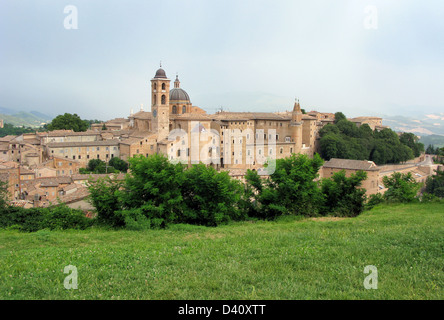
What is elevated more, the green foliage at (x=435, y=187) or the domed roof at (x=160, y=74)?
the domed roof at (x=160, y=74)

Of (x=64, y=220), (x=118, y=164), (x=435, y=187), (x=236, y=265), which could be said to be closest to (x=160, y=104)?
(x=118, y=164)

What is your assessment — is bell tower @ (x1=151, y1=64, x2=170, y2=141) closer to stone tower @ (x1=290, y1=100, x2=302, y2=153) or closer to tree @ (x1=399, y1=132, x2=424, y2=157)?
stone tower @ (x1=290, y1=100, x2=302, y2=153)

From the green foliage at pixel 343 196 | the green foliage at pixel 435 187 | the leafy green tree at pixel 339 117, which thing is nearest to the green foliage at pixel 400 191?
the green foliage at pixel 343 196

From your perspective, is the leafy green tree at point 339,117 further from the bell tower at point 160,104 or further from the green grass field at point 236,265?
the green grass field at point 236,265

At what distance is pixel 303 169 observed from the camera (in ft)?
59.1

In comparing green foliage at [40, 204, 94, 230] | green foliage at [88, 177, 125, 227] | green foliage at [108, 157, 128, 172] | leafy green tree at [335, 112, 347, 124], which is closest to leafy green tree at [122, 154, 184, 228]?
green foliage at [88, 177, 125, 227]

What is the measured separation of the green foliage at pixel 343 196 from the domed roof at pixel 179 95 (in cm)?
2859

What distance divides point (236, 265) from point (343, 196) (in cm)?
1247

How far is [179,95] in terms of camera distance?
45.3m

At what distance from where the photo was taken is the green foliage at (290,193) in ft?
57.1

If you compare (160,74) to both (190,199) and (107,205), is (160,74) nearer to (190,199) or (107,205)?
(190,199)
